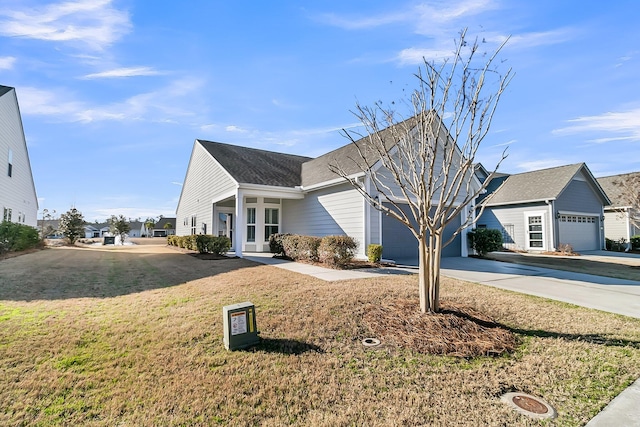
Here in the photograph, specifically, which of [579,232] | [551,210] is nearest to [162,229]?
[551,210]

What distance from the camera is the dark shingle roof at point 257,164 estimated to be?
46.3 ft

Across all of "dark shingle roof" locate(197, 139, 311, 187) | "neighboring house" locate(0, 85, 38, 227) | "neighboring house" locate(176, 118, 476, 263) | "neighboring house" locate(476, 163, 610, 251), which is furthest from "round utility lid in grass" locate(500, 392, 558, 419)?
"neighboring house" locate(0, 85, 38, 227)

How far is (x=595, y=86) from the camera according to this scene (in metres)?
8.60

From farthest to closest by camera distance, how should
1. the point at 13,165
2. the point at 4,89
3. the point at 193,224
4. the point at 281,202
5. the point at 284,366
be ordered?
the point at 193,224 → the point at 13,165 → the point at 4,89 → the point at 281,202 → the point at 284,366

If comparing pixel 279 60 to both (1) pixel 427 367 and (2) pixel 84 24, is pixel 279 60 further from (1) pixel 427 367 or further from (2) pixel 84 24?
(1) pixel 427 367

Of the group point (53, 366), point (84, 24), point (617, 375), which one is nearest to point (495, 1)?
point (617, 375)

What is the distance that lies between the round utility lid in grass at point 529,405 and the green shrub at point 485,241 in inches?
478

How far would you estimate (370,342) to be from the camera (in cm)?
406

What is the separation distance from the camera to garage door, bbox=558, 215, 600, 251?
1844 cm

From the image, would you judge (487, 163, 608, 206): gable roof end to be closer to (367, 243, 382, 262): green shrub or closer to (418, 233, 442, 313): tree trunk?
(367, 243, 382, 262): green shrub

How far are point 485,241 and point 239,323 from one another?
42.9 ft

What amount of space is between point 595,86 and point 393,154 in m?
6.08

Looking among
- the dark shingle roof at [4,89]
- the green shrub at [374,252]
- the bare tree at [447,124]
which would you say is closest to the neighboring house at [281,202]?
the green shrub at [374,252]

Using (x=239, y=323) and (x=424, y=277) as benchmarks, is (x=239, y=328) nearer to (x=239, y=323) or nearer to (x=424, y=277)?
(x=239, y=323)
